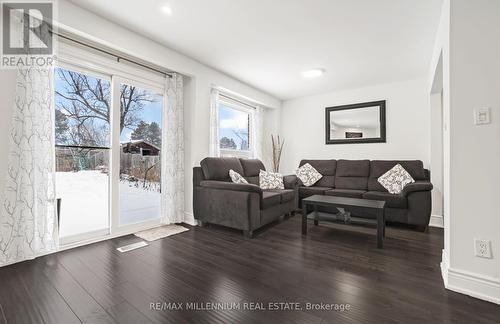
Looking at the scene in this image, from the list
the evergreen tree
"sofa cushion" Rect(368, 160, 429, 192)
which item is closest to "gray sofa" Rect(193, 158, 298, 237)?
the evergreen tree

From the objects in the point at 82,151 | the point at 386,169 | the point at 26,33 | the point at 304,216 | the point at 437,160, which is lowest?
the point at 304,216

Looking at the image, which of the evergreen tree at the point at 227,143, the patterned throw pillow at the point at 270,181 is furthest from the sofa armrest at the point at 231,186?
the evergreen tree at the point at 227,143

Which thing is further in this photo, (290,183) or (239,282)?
(290,183)

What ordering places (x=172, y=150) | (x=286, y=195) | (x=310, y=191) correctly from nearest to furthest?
(x=172, y=150) → (x=286, y=195) → (x=310, y=191)

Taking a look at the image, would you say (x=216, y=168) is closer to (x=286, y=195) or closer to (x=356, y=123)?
(x=286, y=195)

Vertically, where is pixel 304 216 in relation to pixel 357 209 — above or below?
below

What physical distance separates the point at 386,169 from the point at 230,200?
2872 mm

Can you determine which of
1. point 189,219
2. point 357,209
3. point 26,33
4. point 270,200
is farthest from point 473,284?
point 26,33

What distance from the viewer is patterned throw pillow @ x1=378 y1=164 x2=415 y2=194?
11.8 feet

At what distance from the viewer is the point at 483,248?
5.28ft

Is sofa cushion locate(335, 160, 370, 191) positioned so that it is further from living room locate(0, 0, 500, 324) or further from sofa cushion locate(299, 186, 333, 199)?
sofa cushion locate(299, 186, 333, 199)

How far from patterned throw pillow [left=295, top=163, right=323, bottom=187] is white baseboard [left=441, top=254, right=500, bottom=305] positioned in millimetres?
2747

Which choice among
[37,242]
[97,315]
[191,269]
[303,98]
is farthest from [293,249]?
[303,98]

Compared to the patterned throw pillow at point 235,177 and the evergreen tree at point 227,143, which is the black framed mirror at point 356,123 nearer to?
the evergreen tree at point 227,143
